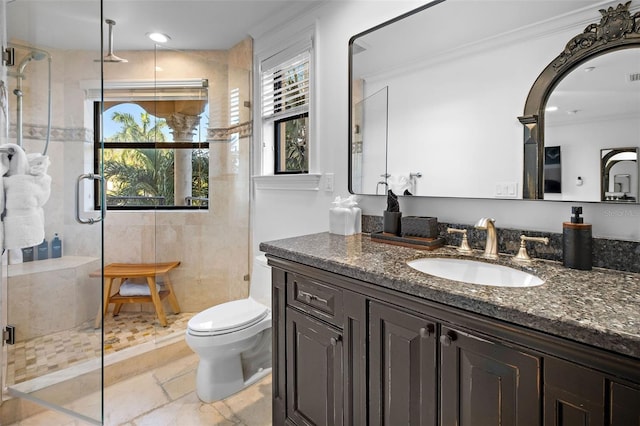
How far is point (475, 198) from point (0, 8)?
8.52ft

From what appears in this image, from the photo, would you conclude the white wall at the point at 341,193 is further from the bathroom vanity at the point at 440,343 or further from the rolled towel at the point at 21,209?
the rolled towel at the point at 21,209

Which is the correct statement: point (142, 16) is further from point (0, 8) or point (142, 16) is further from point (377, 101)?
point (377, 101)

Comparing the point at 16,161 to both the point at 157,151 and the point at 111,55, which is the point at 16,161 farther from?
the point at 111,55

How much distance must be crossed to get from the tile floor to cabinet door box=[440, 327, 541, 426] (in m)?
1.26

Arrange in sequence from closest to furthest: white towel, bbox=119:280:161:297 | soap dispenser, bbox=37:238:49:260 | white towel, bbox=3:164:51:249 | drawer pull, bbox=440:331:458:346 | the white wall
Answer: drawer pull, bbox=440:331:458:346 → the white wall → white towel, bbox=3:164:51:249 → soap dispenser, bbox=37:238:49:260 → white towel, bbox=119:280:161:297

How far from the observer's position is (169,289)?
9.09ft

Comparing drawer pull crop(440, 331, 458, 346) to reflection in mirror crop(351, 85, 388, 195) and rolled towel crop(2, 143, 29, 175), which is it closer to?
reflection in mirror crop(351, 85, 388, 195)

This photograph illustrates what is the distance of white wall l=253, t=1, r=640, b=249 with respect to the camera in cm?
113

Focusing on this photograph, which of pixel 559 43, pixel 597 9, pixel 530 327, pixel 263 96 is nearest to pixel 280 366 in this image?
pixel 530 327

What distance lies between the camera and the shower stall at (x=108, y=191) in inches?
74.3

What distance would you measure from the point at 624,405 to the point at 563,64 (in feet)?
3.40

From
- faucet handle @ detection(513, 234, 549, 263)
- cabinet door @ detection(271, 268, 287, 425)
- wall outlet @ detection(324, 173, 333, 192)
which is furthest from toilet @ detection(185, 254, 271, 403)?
faucet handle @ detection(513, 234, 549, 263)

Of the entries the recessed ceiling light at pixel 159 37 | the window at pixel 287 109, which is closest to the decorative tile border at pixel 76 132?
the window at pixel 287 109

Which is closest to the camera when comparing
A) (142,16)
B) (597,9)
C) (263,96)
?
(597,9)
